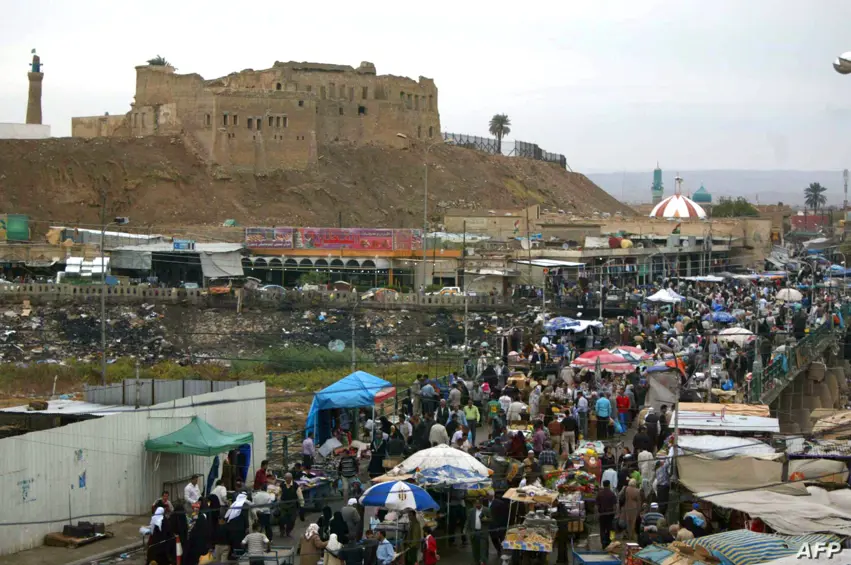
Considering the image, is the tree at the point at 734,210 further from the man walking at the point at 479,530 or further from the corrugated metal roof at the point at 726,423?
the man walking at the point at 479,530

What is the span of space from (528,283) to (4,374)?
818 inches

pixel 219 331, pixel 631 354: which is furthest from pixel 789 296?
pixel 219 331

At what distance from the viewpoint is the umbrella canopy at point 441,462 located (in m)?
15.4

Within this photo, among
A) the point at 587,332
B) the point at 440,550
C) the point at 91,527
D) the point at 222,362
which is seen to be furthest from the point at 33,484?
the point at 222,362

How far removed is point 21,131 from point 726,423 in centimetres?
7052

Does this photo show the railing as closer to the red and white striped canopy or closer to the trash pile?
the trash pile

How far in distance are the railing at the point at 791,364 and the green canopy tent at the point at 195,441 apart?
10.0 meters

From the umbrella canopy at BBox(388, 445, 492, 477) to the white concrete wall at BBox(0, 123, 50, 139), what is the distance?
228 ft

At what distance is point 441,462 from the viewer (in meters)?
15.4

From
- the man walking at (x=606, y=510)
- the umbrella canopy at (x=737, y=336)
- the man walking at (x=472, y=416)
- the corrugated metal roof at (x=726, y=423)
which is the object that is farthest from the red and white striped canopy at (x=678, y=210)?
the man walking at (x=606, y=510)

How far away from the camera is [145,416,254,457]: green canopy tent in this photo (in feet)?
57.9

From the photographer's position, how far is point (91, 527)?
1672 cm

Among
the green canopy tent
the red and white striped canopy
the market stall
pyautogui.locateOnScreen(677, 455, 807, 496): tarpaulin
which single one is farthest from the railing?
the red and white striped canopy

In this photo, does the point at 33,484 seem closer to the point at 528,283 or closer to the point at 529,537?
the point at 529,537
